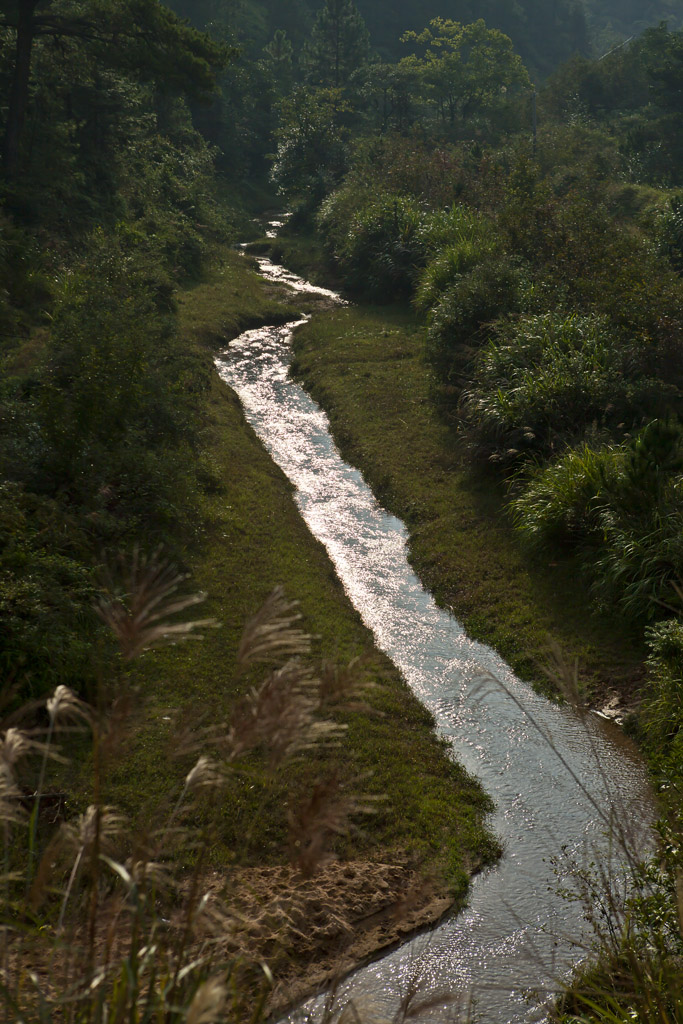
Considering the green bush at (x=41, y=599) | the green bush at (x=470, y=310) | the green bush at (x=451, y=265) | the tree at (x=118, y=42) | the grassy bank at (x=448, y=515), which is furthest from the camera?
the green bush at (x=451, y=265)

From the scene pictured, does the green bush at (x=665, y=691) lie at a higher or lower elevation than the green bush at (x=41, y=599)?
higher

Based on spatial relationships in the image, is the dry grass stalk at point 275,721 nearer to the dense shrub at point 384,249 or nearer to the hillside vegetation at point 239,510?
the hillside vegetation at point 239,510

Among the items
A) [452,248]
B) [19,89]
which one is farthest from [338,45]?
[452,248]

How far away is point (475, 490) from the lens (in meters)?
13.7

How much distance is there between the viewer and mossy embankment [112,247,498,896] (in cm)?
645

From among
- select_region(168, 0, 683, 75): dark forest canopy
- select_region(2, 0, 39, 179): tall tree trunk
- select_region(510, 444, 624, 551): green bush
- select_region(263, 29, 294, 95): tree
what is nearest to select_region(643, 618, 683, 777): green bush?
select_region(510, 444, 624, 551): green bush

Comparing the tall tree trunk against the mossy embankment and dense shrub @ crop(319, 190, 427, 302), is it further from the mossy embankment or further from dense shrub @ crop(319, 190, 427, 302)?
the mossy embankment

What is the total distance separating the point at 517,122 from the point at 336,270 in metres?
24.2

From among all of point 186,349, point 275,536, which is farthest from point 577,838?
point 186,349

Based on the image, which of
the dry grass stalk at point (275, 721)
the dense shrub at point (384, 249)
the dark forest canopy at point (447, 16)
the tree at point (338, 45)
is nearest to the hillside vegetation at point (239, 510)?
the dry grass stalk at point (275, 721)

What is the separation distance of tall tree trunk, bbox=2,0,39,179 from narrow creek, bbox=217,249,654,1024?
40.7ft

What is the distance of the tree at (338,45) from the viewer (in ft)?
196

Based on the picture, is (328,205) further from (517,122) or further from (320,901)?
(320,901)

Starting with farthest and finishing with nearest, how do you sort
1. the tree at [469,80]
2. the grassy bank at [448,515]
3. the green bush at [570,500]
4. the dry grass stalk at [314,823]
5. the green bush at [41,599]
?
the tree at [469,80] < the green bush at [570,500] < the grassy bank at [448,515] < the green bush at [41,599] < the dry grass stalk at [314,823]
